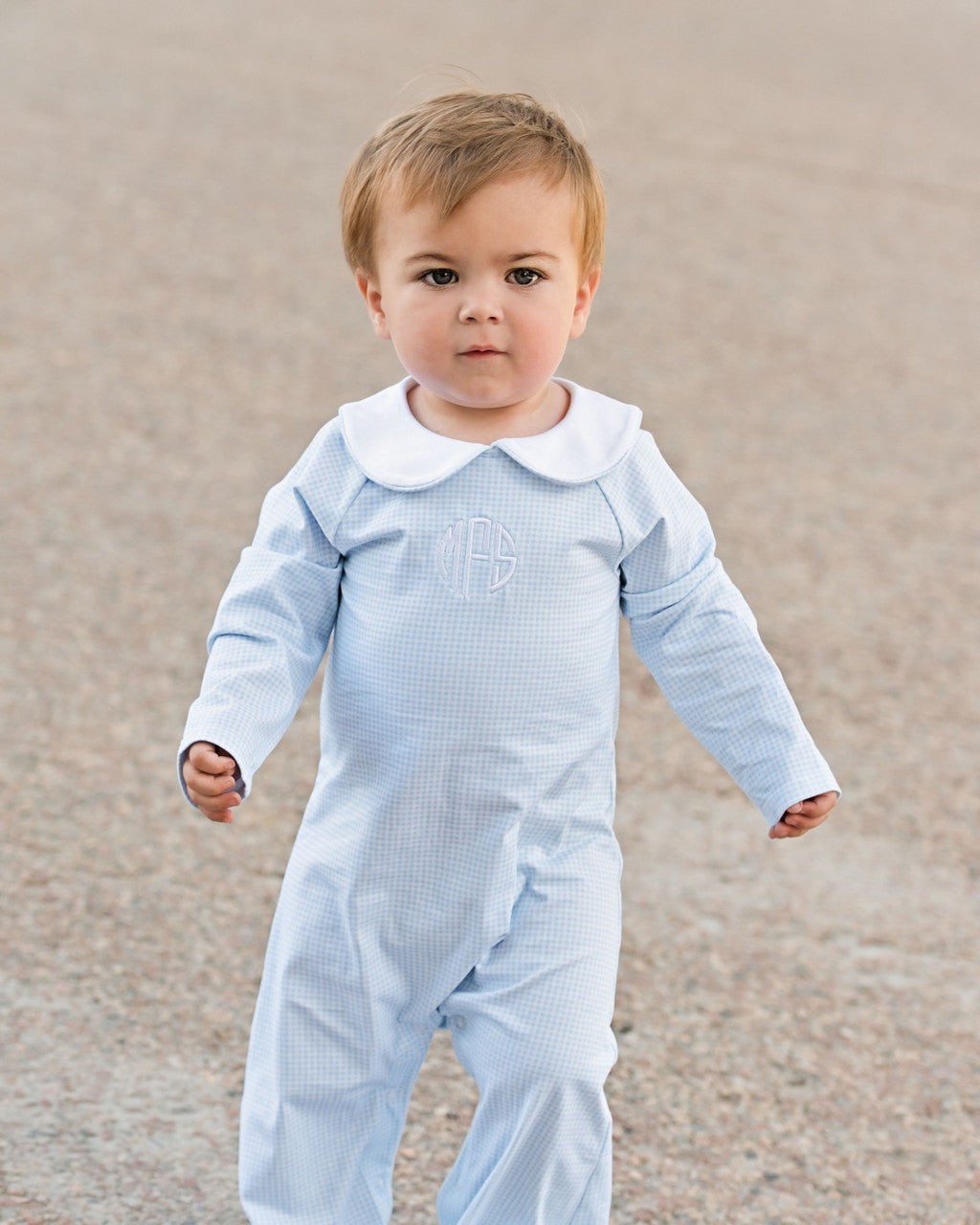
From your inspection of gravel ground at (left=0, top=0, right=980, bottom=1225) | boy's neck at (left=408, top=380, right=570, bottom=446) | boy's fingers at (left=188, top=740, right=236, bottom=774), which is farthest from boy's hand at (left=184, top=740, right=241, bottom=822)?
gravel ground at (left=0, top=0, right=980, bottom=1225)

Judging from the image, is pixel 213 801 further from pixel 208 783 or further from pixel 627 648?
pixel 627 648

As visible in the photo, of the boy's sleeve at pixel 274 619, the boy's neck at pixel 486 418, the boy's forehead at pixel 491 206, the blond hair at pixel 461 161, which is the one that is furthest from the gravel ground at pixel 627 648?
the boy's sleeve at pixel 274 619

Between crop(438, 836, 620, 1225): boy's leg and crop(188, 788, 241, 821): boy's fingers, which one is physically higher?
crop(188, 788, 241, 821): boy's fingers

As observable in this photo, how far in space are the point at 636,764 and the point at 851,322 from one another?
4.38m

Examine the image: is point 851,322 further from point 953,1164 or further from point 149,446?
point 953,1164

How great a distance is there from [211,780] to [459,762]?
0.31 m

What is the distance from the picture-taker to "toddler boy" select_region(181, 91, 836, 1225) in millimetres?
1897

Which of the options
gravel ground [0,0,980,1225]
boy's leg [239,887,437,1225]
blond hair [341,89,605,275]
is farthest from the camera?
gravel ground [0,0,980,1225]

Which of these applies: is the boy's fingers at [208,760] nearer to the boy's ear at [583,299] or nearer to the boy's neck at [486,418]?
the boy's neck at [486,418]

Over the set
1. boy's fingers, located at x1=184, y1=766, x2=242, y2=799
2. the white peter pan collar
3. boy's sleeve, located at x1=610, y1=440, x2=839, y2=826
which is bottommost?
boy's fingers, located at x1=184, y1=766, x2=242, y2=799

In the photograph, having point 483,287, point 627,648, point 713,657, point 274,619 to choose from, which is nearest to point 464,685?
point 274,619

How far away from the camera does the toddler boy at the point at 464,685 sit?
1.90 m

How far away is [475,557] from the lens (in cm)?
192

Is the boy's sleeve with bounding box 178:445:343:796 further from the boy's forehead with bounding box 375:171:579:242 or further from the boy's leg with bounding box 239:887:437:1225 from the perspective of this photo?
the boy's forehead with bounding box 375:171:579:242
